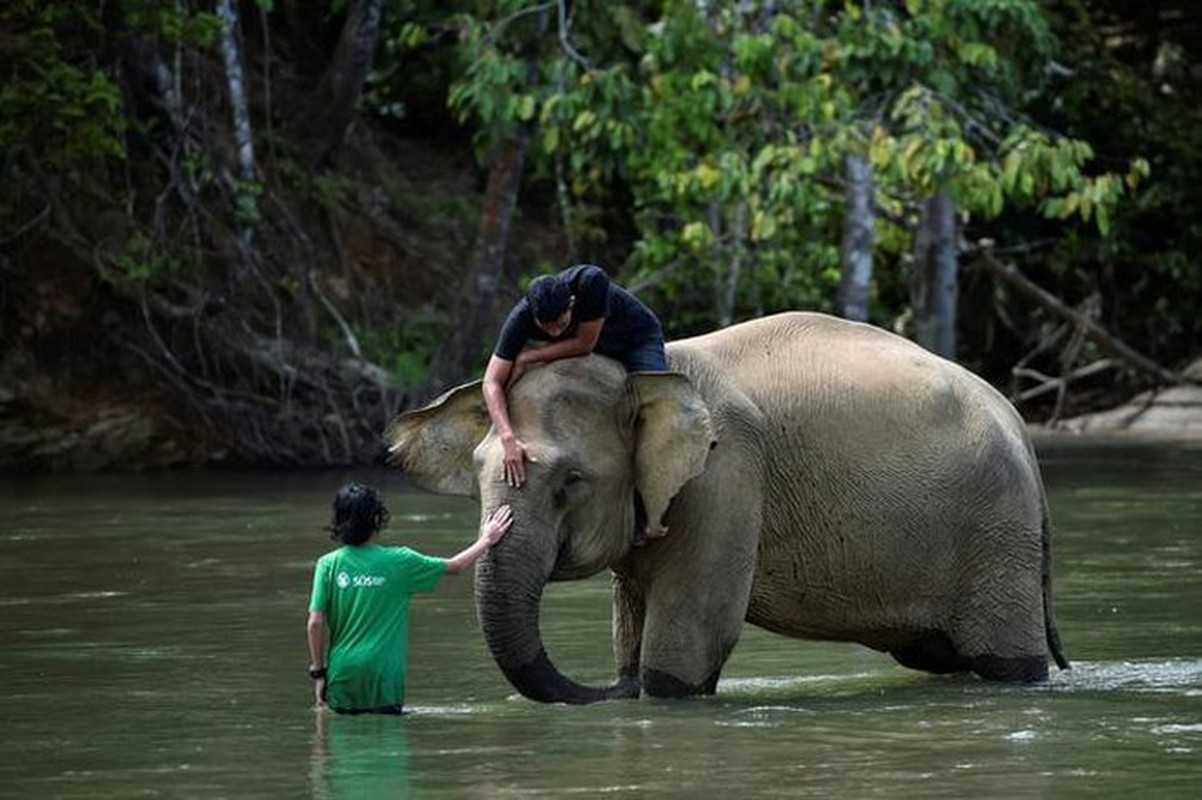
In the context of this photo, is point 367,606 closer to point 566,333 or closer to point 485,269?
point 566,333

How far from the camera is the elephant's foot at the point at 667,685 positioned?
10.7 m

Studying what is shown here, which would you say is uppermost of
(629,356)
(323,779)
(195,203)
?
(195,203)

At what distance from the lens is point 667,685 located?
10.7 metres

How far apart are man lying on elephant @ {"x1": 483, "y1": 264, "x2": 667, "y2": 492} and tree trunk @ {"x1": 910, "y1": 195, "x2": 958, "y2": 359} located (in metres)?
17.5

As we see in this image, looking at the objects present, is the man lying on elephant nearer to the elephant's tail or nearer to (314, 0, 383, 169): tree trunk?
the elephant's tail

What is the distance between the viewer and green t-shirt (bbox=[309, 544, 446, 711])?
10.2m

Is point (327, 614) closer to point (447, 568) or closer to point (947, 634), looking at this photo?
point (447, 568)

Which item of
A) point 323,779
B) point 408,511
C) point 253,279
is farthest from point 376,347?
point 323,779

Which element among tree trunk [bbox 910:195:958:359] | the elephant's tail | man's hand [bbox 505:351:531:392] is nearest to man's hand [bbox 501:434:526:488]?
man's hand [bbox 505:351:531:392]

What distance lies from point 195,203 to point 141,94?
4.55ft

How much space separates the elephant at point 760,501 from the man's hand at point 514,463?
0.11 feet

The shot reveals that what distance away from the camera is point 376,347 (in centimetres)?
2681

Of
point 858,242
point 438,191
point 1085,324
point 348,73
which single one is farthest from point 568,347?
point 438,191

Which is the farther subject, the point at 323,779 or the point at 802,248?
the point at 802,248
